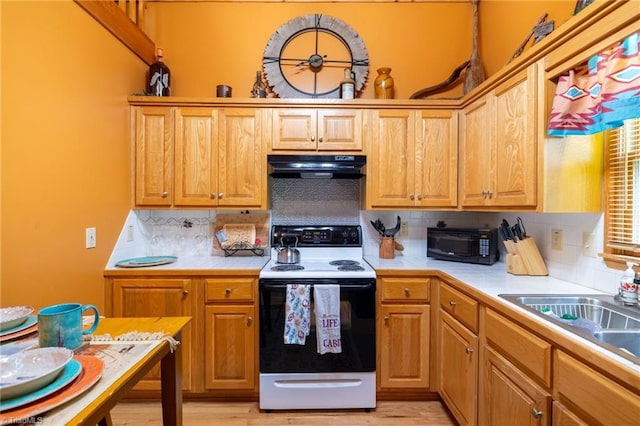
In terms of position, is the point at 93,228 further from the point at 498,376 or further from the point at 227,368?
the point at 498,376

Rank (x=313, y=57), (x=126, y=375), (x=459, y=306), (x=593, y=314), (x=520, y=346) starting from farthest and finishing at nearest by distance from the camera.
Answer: (x=313, y=57) → (x=459, y=306) → (x=593, y=314) → (x=520, y=346) → (x=126, y=375)

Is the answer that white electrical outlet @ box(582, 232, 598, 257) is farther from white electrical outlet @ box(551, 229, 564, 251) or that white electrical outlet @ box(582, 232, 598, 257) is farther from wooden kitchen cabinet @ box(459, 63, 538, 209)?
wooden kitchen cabinet @ box(459, 63, 538, 209)

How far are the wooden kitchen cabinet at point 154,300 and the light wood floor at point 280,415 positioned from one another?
18 cm

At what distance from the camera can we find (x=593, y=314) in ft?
4.44

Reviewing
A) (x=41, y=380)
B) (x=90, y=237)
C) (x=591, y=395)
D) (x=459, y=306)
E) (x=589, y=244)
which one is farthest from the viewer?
(x=90, y=237)

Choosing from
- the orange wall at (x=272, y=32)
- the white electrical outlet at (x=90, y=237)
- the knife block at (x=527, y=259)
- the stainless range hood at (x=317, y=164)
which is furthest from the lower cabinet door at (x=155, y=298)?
the knife block at (x=527, y=259)

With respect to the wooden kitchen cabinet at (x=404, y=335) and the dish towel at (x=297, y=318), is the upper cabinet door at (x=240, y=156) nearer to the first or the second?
the dish towel at (x=297, y=318)

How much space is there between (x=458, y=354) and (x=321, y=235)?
1.28 meters

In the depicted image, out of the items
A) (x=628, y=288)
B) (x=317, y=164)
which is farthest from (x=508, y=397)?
(x=317, y=164)

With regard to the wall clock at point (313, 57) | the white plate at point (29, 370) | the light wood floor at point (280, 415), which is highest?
the wall clock at point (313, 57)

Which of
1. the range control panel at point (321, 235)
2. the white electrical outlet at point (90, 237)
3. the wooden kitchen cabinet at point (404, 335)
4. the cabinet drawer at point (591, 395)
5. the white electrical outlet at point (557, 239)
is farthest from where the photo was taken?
the range control panel at point (321, 235)

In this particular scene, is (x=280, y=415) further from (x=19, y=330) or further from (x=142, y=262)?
(x=19, y=330)

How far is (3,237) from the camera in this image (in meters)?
1.31

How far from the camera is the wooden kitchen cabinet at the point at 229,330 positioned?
6.65ft
